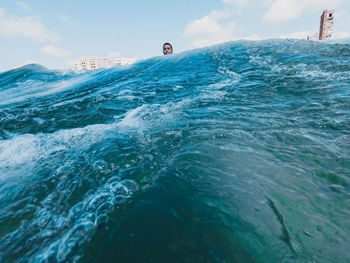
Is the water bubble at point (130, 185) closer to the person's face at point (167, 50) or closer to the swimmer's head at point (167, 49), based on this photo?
the swimmer's head at point (167, 49)

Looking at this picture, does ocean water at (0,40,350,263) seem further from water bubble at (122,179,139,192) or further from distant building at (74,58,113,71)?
distant building at (74,58,113,71)

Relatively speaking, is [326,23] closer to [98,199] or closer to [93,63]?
[98,199]

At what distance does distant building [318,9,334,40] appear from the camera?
4662cm

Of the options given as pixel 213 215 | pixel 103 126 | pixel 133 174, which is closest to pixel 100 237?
pixel 133 174

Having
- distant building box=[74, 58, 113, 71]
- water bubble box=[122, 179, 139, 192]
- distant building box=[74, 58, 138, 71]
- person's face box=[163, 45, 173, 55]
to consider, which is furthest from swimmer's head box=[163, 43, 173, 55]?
distant building box=[74, 58, 113, 71]

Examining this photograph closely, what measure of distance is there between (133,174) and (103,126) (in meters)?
2.10

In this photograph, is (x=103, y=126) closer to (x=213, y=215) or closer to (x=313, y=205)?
(x=213, y=215)

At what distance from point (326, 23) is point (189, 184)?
70224 millimetres

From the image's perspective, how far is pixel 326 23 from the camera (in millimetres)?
47344

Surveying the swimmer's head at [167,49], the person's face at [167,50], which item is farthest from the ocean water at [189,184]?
the person's face at [167,50]

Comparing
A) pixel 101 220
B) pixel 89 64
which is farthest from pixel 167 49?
pixel 89 64

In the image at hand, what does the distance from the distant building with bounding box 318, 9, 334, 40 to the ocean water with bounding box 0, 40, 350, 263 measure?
64885 mm

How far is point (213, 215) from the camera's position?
144 cm

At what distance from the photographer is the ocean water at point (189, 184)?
4.10 ft
